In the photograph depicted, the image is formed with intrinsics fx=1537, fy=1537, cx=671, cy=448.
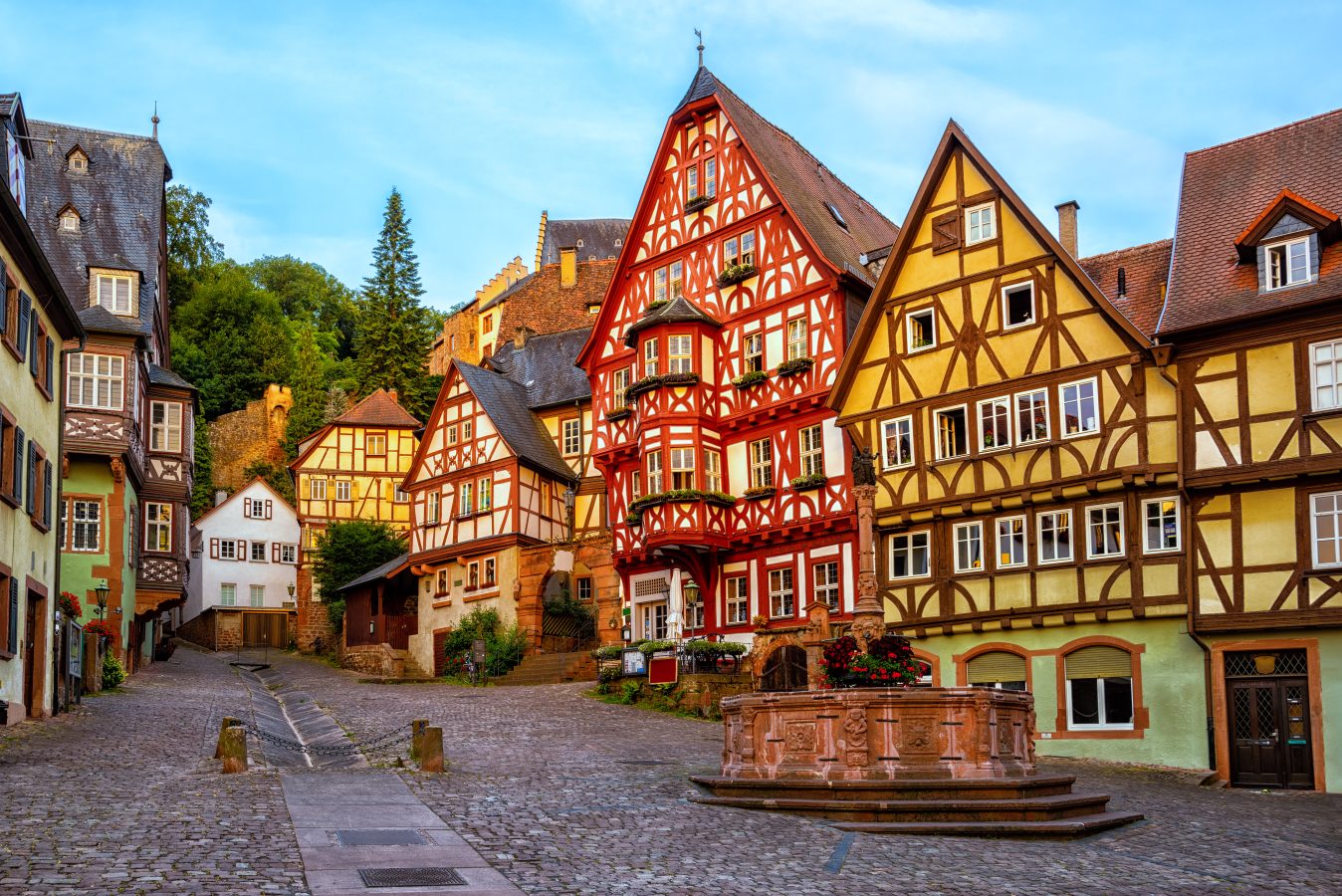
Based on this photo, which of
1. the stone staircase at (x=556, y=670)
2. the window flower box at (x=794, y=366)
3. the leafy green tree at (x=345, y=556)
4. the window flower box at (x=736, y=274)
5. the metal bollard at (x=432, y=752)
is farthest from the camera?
the leafy green tree at (x=345, y=556)

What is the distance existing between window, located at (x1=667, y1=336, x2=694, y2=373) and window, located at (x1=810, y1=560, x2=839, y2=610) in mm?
6645

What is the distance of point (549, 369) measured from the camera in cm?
5316

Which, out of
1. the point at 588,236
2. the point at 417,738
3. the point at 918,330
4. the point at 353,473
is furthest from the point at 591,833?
the point at 588,236

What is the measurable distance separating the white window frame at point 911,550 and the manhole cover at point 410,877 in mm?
19392

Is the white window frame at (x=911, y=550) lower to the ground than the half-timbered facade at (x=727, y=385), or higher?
lower

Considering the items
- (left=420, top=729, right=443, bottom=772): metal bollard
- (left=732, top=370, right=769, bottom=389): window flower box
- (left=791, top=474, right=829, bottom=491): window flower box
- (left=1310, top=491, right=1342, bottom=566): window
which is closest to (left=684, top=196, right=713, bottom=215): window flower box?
(left=732, top=370, right=769, bottom=389): window flower box

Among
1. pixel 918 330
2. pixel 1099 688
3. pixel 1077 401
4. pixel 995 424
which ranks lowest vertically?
pixel 1099 688

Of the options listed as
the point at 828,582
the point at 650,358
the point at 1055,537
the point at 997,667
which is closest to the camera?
the point at 1055,537

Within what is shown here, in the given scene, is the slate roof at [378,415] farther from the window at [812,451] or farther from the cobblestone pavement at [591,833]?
the cobblestone pavement at [591,833]

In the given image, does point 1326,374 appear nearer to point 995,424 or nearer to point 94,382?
point 995,424

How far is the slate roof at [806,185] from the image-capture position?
39797 mm

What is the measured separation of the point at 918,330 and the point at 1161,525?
7.30 m

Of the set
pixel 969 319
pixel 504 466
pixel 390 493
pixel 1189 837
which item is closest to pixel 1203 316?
pixel 969 319

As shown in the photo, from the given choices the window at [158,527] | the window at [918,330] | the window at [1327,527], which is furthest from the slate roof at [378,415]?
the window at [1327,527]
